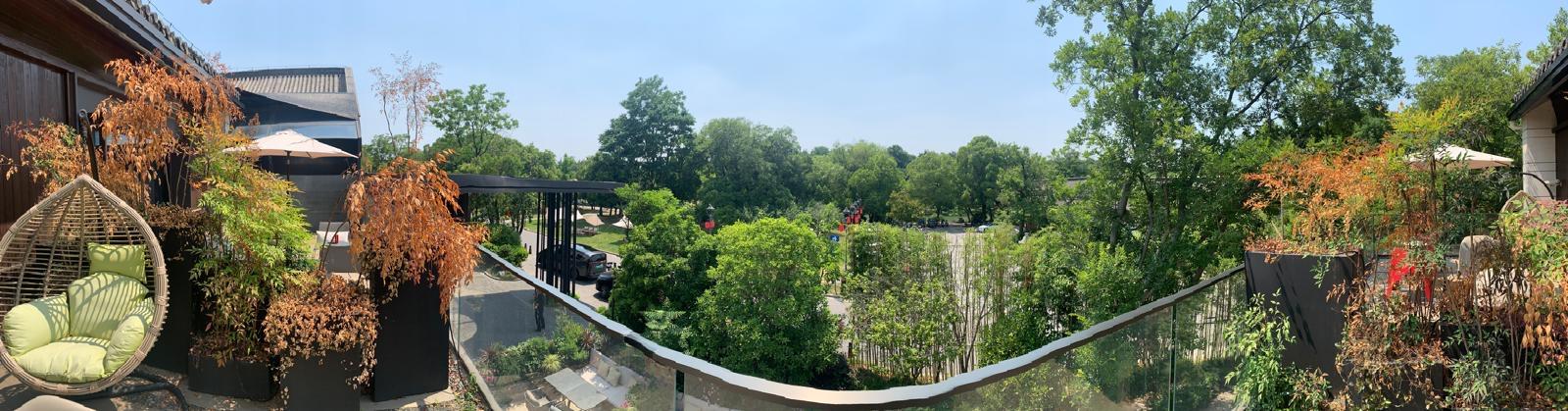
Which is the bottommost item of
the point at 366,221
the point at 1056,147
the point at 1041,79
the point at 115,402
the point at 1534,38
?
the point at 115,402

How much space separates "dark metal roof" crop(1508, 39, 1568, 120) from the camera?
406cm

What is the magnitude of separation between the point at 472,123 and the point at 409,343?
25099 mm

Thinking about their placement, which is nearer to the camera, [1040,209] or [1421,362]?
[1421,362]

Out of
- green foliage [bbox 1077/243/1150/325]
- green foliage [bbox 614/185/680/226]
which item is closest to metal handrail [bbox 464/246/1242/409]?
green foliage [bbox 1077/243/1150/325]

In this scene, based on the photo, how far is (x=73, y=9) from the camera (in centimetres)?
410

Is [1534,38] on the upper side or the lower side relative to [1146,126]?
upper

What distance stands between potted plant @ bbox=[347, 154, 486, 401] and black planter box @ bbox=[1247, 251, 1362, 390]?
3779mm

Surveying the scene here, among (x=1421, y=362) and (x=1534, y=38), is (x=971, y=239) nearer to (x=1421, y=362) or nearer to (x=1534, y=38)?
Result: (x=1421, y=362)

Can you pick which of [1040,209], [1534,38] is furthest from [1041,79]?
[1040,209]

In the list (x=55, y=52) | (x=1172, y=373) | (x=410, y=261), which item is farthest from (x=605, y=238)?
(x=1172, y=373)

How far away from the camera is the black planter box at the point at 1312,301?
2.56 m

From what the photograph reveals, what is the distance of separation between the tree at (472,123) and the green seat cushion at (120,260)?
23.5 metres

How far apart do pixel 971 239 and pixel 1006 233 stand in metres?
0.63

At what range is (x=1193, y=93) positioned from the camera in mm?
9219
